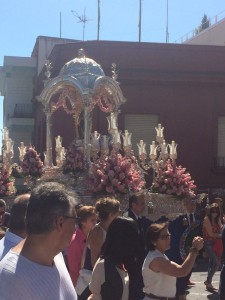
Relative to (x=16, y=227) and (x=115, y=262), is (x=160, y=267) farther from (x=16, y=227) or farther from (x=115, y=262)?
(x=16, y=227)

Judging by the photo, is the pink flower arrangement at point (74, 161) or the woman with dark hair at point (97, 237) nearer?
the woman with dark hair at point (97, 237)

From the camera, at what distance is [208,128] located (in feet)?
77.1

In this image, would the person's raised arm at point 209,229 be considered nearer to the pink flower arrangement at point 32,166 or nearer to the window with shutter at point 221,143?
the pink flower arrangement at point 32,166

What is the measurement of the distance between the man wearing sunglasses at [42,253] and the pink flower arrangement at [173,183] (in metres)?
8.37

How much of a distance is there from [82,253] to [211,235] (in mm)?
5680

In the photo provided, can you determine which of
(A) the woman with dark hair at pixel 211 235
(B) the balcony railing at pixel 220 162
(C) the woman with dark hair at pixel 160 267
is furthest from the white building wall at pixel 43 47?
(C) the woman with dark hair at pixel 160 267

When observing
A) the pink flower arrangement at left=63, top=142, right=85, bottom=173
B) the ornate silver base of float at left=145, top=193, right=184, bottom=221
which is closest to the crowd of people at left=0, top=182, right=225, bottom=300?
the ornate silver base of float at left=145, top=193, right=184, bottom=221

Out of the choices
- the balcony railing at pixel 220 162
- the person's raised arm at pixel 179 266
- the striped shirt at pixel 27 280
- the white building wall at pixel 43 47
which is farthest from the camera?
the white building wall at pixel 43 47

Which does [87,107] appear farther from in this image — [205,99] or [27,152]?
[205,99]

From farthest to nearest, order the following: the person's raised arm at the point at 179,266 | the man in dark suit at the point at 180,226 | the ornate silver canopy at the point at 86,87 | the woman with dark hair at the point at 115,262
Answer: the ornate silver canopy at the point at 86,87
the man in dark suit at the point at 180,226
the person's raised arm at the point at 179,266
the woman with dark hair at the point at 115,262

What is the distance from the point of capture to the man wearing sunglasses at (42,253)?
279cm

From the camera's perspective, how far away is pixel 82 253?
21.8 feet

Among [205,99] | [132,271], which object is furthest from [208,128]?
[132,271]

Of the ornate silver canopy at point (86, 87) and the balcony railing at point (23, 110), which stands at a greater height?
the balcony railing at point (23, 110)
